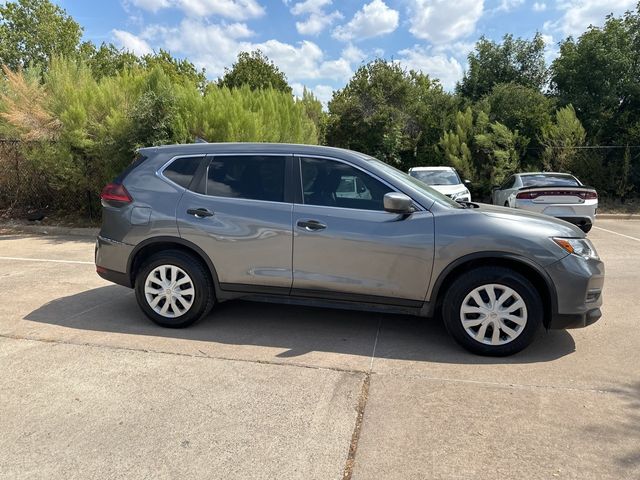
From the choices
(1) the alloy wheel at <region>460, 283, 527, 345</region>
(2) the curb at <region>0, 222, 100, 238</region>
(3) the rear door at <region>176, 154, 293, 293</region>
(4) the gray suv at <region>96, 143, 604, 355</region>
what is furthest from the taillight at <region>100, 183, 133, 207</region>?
(2) the curb at <region>0, 222, 100, 238</region>

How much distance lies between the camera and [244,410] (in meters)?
3.28

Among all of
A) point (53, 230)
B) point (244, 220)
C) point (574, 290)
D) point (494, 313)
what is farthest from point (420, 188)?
point (53, 230)

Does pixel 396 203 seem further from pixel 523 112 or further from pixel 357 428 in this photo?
pixel 523 112

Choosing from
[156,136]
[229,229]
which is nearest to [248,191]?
[229,229]

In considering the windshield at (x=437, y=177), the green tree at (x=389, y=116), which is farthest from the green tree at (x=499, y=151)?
the windshield at (x=437, y=177)

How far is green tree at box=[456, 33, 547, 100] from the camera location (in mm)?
25516

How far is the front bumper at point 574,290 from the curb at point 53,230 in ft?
33.2

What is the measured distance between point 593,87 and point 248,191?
1904 centimetres

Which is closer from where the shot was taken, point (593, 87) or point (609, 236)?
point (609, 236)

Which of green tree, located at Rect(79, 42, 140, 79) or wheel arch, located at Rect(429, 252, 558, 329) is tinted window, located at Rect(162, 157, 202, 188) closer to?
wheel arch, located at Rect(429, 252, 558, 329)

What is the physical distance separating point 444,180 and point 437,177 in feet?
0.79

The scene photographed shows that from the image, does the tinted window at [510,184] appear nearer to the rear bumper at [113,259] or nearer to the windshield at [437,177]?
the windshield at [437,177]

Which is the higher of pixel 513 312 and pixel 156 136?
pixel 156 136

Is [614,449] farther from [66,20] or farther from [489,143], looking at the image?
[66,20]
